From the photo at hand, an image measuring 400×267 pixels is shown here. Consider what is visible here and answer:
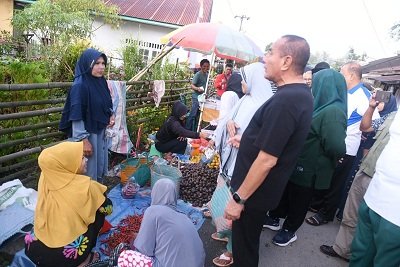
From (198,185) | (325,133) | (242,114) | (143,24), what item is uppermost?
(143,24)

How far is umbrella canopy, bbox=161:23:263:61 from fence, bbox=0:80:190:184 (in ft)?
8.82

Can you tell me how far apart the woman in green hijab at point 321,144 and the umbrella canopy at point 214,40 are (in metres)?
3.03

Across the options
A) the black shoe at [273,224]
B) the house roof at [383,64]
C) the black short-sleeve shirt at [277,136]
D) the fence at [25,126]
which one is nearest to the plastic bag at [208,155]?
the black shoe at [273,224]

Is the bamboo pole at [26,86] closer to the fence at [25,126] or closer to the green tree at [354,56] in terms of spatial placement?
the fence at [25,126]

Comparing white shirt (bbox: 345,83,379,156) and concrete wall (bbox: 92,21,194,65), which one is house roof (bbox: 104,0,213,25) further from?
white shirt (bbox: 345,83,379,156)

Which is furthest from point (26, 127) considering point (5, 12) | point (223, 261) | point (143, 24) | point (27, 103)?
point (5, 12)

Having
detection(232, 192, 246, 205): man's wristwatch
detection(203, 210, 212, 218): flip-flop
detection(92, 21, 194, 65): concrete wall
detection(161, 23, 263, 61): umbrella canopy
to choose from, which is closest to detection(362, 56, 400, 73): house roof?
detection(161, 23, 263, 61): umbrella canopy

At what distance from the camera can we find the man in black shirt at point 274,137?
1782 millimetres

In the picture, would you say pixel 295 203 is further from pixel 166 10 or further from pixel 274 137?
pixel 166 10

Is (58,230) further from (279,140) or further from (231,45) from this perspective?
(231,45)

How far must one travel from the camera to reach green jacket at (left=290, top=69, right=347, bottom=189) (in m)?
2.81

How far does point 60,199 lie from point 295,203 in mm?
2240

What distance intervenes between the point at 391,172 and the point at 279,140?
783mm

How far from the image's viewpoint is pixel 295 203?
3053 millimetres
